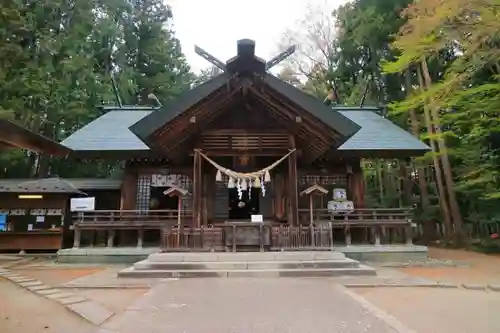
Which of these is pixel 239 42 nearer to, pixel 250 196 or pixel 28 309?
pixel 250 196

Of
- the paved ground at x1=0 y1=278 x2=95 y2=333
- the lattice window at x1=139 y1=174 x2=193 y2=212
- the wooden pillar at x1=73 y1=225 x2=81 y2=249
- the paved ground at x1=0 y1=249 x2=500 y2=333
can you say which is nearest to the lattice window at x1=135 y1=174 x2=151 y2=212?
the lattice window at x1=139 y1=174 x2=193 y2=212

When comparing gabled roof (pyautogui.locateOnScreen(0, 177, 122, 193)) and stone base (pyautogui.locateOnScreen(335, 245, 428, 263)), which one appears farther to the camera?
gabled roof (pyautogui.locateOnScreen(0, 177, 122, 193))

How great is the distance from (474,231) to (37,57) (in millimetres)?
22556

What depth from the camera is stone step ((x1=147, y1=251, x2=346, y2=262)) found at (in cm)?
870

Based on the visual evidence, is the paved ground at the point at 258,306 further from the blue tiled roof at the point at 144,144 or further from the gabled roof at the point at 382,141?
the blue tiled roof at the point at 144,144

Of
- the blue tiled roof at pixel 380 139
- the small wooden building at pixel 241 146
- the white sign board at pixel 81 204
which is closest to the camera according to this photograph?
the small wooden building at pixel 241 146

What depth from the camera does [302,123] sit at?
10469 millimetres

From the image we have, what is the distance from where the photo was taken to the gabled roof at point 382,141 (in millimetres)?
13242

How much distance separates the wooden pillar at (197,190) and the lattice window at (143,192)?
3.60 meters

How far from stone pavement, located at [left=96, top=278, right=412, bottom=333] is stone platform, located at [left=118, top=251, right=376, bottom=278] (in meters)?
A: 1.09

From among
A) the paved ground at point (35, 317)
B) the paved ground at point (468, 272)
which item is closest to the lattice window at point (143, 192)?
the paved ground at point (35, 317)

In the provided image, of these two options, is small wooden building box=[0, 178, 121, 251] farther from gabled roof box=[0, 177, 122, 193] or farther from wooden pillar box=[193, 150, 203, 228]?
wooden pillar box=[193, 150, 203, 228]

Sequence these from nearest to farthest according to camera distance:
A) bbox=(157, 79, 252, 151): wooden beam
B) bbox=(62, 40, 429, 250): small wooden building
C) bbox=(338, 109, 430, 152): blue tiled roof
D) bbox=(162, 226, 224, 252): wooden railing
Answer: bbox=(162, 226, 224, 252): wooden railing
bbox=(62, 40, 429, 250): small wooden building
bbox=(157, 79, 252, 151): wooden beam
bbox=(338, 109, 430, 152): blue tiled roof

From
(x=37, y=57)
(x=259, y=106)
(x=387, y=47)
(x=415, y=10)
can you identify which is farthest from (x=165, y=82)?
(x=415, y=10)
